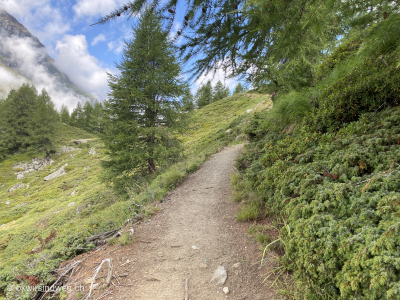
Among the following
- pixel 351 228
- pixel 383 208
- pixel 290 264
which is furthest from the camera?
pixel 290 264

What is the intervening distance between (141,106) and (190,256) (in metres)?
9.58

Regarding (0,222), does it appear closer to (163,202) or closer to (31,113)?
(163,202)

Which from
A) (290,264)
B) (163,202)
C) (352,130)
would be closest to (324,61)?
(352,130)

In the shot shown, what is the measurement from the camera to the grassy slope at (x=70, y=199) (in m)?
4.88

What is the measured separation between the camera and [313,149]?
10.7ft

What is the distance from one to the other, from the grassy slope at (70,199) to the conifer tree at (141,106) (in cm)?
137

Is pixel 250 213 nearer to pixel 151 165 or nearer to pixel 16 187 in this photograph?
pixel 151 165

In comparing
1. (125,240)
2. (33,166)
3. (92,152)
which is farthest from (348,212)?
(33,166)

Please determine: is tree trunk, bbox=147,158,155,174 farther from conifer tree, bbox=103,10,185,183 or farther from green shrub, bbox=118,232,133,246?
green shrub, bbox=118,232,133,246

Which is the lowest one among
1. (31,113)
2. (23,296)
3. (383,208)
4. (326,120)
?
(23,296)

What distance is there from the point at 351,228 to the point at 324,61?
555cm

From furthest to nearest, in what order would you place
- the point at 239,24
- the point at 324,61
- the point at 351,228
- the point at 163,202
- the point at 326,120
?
the point at 163,202
the point at 324,61
the point at 326,120
the point at 239,24
the point at 351,228

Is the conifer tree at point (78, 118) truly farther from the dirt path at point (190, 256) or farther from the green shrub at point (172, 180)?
the dirt path at point (190, 256)

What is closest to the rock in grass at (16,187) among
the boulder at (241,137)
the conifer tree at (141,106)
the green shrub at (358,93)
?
the conifer tree at (141,106)
